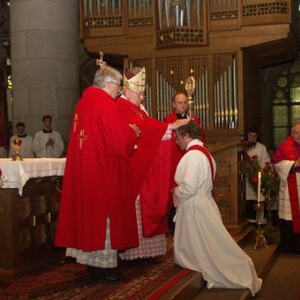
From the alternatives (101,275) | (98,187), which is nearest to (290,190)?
(101,275)

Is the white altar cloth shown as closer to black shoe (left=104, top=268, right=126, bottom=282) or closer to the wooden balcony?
black shoe (left=104, top=268, right=126, bottom=282)

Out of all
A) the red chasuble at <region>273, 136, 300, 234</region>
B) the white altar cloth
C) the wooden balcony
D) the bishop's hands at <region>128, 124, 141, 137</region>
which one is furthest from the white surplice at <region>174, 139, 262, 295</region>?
the wooden balcony

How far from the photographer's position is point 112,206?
16.4 feet

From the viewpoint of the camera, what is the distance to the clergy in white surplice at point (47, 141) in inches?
380

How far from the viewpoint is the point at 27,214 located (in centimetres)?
573

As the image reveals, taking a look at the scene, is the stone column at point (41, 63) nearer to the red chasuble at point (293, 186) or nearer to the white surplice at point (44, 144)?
the white surplice at point (44, 144)

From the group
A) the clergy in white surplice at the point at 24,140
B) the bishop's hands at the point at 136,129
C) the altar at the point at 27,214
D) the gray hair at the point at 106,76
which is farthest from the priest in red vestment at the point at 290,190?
the clergy in white surplice at the point at 24,140

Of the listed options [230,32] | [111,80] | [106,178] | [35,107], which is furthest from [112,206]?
[230,32]

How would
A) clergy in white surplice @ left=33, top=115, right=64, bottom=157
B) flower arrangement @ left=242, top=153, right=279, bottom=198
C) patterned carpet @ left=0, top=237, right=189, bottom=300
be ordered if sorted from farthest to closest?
1. clergy in white surplice @ left=33, top=115, right=64, bottom=157
2. flower arrangement @ left=242, top=153, right=279, bottom=198
3. patterned carpet @ left=0, top=237, right=189, bottom=300

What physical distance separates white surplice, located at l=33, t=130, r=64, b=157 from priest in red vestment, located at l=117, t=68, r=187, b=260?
13.8ft

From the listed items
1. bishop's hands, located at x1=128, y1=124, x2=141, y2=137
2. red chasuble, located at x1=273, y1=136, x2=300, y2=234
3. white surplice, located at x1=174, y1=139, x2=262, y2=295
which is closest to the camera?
bishop's hands, located at x1=128, y1=124, x2=141, y2=137

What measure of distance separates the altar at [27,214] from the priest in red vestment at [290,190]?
11.6ft

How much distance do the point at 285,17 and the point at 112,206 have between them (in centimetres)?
681

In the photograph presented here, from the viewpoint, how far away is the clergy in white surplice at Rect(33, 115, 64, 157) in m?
9.66
